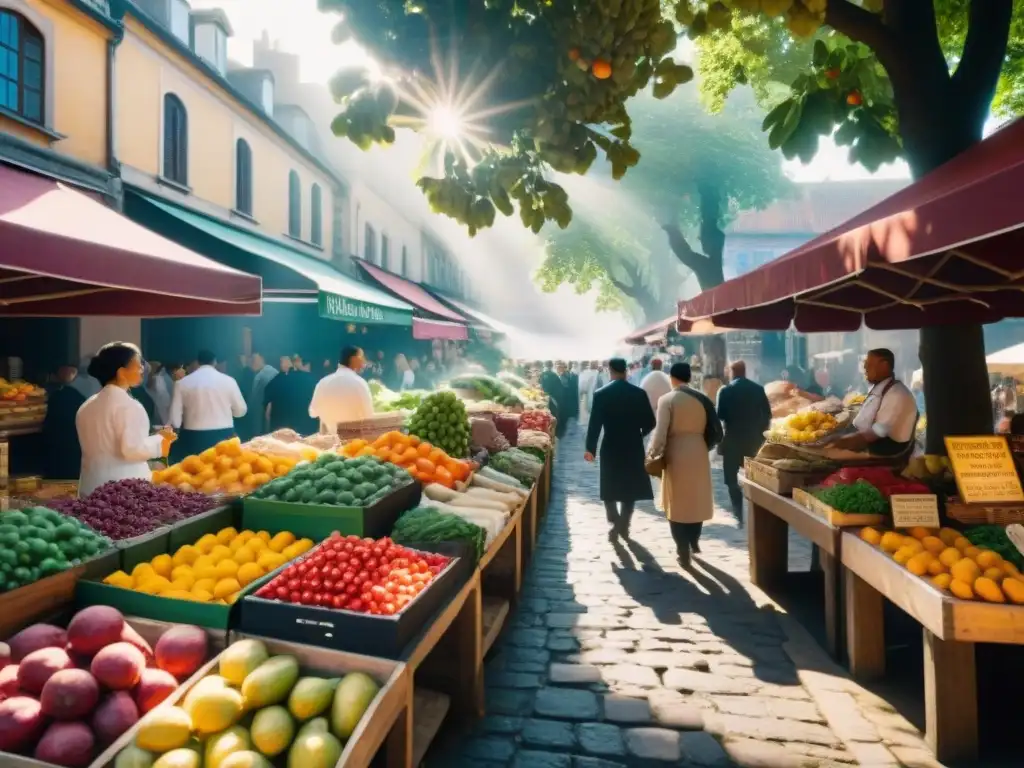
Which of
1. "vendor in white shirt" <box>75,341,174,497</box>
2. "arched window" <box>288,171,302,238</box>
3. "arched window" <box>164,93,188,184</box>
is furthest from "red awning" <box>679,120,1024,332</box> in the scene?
"arched window" <box>288,171,302,238</box>

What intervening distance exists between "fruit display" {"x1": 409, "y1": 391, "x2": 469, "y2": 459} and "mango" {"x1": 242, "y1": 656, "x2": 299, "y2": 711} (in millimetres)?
3715

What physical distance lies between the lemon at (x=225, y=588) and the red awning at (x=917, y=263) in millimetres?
3180

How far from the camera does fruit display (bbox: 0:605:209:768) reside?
7.61ft

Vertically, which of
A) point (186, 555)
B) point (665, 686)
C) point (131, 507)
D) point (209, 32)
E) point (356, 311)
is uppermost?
point (209, 32)

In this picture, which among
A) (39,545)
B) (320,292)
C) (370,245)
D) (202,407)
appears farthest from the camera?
(370,245)

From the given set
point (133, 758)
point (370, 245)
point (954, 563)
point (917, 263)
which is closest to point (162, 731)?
point (133, 758)

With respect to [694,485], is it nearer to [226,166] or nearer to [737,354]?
[226,166]

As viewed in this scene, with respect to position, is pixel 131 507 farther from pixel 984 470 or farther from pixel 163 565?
pixel 984 470

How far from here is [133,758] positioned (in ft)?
7.38

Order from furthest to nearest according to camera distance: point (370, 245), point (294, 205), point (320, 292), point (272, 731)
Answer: point (370, 245) < point (294, 205) < point (320, 292) < point (272, 731)

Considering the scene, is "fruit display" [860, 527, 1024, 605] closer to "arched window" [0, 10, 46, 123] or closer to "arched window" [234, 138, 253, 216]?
"arched window" [0, 10, 46, 123]

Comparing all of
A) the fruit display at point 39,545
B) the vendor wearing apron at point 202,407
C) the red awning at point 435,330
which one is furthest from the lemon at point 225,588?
the red awning at point 435,330

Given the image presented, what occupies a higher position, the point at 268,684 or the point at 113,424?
the point at 113,424

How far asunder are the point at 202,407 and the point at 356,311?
3.37m
